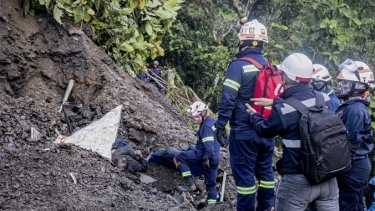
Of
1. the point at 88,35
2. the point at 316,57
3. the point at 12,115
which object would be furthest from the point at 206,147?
the point at 316,57

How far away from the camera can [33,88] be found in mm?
9250

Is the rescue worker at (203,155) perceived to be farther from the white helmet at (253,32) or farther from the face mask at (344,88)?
the face mask at (344,88)

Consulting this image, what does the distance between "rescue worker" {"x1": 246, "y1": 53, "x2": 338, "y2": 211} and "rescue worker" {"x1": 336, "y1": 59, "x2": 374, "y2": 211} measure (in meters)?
1.13

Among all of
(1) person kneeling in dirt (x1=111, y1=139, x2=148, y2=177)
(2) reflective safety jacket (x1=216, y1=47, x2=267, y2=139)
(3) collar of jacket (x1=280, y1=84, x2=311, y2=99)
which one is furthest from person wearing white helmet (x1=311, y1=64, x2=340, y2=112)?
(1) person kneeling in dirt (x1=111, y1=139, x2=148, y2=177)

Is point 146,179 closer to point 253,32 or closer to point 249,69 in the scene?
point 249,69

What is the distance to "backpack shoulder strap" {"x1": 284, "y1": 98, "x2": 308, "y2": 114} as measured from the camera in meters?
4.79

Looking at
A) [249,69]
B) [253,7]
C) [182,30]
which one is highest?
[249,69]

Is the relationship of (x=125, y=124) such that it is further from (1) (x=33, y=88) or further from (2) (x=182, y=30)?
(2) (x=182, y=30)

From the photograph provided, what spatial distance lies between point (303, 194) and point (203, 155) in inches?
151

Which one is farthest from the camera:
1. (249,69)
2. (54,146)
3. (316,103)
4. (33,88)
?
(33,88)

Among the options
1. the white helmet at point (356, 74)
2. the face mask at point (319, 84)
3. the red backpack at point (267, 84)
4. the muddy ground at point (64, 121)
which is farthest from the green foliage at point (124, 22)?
the white helmet at point (356, 74)

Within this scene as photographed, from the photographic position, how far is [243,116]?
20.4 feet

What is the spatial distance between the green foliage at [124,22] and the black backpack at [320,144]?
5667 mm

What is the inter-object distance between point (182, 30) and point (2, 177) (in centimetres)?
1270
